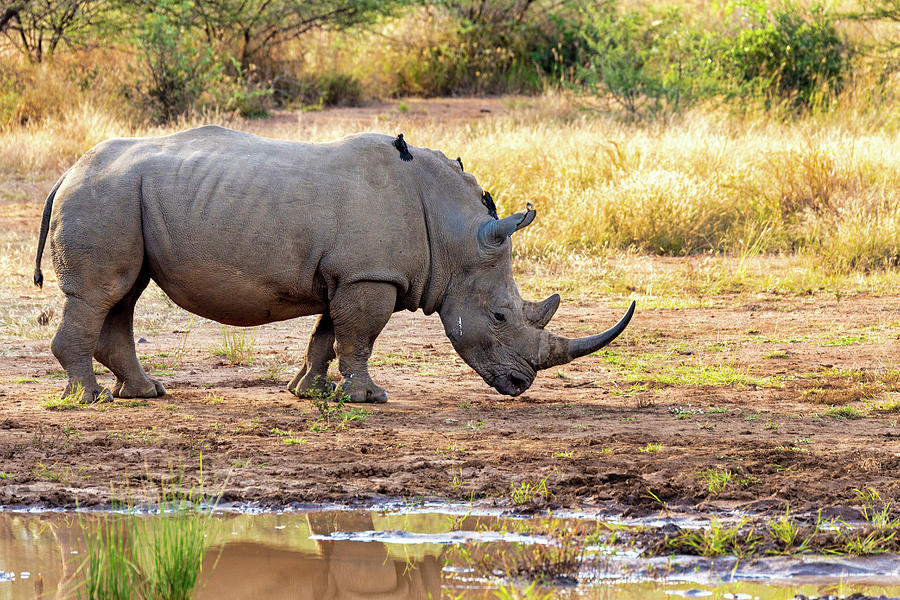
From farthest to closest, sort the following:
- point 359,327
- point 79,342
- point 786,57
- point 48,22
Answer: point 48,22 < point 786,57 < point 359,327 < point 79,342

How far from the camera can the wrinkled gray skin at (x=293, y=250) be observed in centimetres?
A: 650

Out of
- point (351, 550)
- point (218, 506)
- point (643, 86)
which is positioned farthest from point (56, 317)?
point (643, 86)

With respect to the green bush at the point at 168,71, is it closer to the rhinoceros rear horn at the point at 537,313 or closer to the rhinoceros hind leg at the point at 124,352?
the rhinoceros hind leg at the point at 124,352

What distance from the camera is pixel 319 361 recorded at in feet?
23.4

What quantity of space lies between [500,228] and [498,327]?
563 mm

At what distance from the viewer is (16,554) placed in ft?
15.1

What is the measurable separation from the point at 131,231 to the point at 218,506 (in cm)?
197

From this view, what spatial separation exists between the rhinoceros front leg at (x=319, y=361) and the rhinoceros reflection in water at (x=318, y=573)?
2411 millimetres

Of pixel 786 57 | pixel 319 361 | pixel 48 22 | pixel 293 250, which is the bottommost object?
pixel 319 361

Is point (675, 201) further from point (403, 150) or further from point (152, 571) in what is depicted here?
point (152, 571)

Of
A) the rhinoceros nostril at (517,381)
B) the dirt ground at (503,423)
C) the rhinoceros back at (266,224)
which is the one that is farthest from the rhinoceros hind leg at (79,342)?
the rhinoceros nostril at (517,381)

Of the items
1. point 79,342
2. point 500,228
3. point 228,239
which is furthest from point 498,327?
point 79,342

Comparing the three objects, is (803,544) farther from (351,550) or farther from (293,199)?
(293,199)

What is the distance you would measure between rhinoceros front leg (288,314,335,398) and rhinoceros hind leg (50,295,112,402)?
114cm
